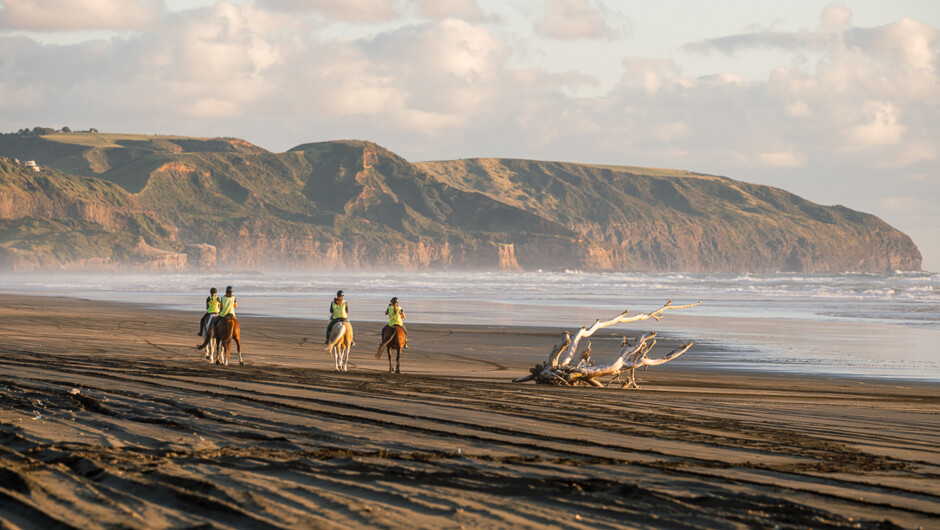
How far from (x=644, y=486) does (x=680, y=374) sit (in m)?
12.6

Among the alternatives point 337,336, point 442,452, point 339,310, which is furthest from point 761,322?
point 442,452

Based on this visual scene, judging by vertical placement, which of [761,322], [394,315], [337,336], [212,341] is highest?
[761,322]

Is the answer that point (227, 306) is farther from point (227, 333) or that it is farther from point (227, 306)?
point (227, 333)

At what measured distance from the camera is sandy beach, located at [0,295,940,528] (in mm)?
5484

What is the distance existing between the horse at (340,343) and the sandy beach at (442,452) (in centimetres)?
121

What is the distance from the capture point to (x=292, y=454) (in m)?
7.22

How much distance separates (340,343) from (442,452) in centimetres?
1002

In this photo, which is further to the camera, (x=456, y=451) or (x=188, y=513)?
(x=456, y=451)

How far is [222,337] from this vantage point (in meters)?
17.7

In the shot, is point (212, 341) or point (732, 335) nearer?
point (212, 341)

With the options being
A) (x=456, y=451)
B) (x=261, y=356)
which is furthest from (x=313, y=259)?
(x=456, y=451)

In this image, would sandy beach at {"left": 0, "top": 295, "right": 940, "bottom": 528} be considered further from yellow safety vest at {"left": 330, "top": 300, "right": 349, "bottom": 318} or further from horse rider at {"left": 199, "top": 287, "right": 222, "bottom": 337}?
horse rider at {"left": 199, "top": 287, "right": 222, "bottom": 337}

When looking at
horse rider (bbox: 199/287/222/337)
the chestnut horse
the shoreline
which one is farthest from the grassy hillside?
the chestnut horse

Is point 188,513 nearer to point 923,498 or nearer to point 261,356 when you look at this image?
point 923,498
